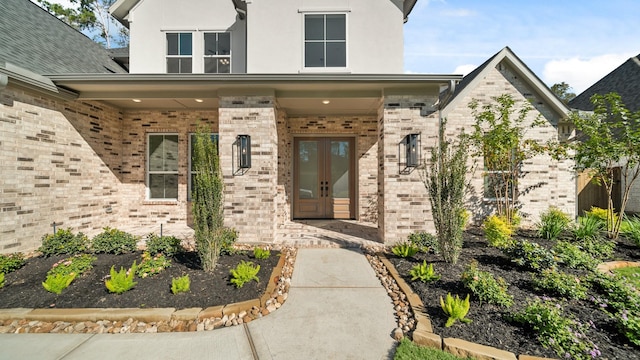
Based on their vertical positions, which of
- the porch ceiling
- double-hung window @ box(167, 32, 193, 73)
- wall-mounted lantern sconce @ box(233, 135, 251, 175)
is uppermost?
double-hung window @ box(167, 32, 193, 73)

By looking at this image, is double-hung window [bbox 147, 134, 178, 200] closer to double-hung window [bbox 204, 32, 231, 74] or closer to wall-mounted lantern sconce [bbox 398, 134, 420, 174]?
double-hung window [bbox 204, 32, 231, 74]

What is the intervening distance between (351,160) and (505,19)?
5.23 meters

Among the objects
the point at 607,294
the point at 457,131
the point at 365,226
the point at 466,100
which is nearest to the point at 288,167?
the point at 365,226

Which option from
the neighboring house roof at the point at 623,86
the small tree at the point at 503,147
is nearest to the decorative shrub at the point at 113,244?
the small tree at the point at 503,147

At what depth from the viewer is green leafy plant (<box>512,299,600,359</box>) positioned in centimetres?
216

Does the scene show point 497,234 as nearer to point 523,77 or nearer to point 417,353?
point 417,353

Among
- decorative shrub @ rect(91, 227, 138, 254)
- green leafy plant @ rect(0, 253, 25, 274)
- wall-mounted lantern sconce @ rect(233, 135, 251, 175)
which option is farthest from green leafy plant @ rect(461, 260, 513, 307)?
green leafy plant @ rect(0, 253, 25, 274)

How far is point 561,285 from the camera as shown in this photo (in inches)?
120

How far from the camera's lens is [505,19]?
6.38m

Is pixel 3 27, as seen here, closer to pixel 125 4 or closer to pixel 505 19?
pixel 125 4

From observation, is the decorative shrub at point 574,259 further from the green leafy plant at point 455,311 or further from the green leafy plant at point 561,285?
the green leafy plant at point 455,311

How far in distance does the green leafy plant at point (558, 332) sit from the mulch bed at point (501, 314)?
7 cm

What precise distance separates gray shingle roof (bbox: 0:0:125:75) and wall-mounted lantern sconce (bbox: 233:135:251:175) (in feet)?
13.2

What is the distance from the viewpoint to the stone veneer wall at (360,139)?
300 inches
